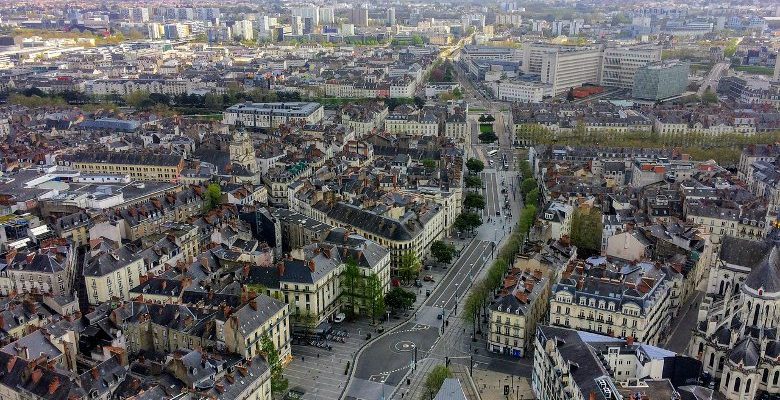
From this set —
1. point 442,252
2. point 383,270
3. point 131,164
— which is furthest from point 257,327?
Answer: point 131,164

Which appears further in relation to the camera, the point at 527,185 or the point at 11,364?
the point at 527,185

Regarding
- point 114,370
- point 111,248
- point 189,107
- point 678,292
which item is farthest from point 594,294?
point 189,107

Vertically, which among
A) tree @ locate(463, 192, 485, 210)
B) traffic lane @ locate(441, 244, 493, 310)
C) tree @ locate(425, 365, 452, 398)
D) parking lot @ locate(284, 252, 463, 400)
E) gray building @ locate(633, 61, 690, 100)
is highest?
gray building @ locate(633, 61, 690, 100)

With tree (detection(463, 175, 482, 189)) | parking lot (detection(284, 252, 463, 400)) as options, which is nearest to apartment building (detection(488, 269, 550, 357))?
parking lot (detection(284, 252, 463, 400))

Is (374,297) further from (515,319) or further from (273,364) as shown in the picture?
(273,364)

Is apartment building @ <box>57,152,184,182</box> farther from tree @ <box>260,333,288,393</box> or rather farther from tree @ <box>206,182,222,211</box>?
tree @ <box>260,333,288,393</box>

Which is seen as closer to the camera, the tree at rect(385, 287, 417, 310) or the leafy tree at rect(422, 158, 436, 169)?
the tree at rect(385, 287, 417, 310)

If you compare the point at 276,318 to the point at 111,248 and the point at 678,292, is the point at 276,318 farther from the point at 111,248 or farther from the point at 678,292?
the point at 678,292
